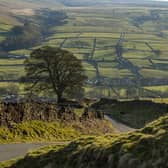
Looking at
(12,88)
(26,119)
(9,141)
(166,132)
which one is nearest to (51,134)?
(26,119)

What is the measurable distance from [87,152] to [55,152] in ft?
13.0

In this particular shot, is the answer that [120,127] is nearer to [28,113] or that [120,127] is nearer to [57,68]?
[28,113]

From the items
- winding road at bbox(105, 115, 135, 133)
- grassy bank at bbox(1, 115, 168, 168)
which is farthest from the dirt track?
winding road at bbox(105, 115, 135, 133)

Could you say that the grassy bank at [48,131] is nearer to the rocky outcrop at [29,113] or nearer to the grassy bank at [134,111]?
the rocky outcrop at [29,113]

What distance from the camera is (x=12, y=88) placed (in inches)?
7274

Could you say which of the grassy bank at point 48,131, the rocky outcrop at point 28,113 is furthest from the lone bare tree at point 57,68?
the rocky outcrop at point 28,113

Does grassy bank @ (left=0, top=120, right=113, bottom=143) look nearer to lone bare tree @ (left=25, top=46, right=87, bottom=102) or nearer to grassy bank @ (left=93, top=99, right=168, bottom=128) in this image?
grassy bank @ (left=93, top=99, right=168, bottom=128)

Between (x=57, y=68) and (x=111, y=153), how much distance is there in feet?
199

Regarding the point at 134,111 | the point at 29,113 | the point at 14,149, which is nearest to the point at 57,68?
the point at 134,111

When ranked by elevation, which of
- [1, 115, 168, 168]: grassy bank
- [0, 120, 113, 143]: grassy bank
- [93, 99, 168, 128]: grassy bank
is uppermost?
[1, 115, 168, 168]: grassy bank

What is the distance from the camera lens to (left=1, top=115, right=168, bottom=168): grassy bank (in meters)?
27.9

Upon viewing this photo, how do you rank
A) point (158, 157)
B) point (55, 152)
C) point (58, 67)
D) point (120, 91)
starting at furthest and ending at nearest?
point (120, 91)
point (58, 67)
point (55, 152)
point (158, 157)

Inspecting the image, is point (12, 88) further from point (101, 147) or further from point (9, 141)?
point (101, 147)

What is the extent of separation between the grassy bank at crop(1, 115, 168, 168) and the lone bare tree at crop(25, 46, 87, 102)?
5406cm
